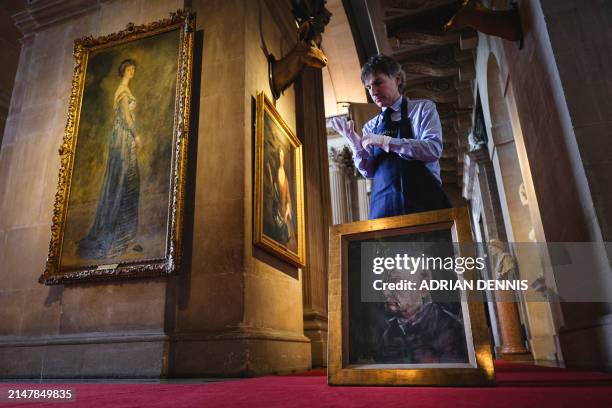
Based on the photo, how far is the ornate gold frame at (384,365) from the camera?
1784 millimetres

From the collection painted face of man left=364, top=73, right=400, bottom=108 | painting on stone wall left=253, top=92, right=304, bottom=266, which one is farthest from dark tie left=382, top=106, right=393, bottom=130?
painting on stone wall left=253, top=92, right=304, bottom=266

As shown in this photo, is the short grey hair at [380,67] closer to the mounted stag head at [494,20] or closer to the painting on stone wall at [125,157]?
the painting on stone wall at [125,157]

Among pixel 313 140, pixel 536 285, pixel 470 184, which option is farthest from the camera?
pixel 470 184

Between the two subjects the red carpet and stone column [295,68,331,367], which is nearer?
the red carpet

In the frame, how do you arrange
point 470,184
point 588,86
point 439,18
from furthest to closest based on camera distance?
point 470,184 → point 439,18 → point 588,86

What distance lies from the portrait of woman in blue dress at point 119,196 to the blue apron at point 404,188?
2.76 metres

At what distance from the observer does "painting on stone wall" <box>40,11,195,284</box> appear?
404cm

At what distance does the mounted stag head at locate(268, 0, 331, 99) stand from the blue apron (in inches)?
132

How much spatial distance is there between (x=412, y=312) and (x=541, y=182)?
10.9ft

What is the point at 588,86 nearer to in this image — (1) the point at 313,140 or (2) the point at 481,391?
(2) the point at 481,391

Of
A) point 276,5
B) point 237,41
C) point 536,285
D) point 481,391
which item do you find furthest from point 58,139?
point 536,285

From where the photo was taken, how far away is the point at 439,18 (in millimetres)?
8625

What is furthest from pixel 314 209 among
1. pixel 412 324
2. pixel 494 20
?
pixel 412 324

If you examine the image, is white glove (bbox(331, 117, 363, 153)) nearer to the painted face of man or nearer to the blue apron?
the blue apron
